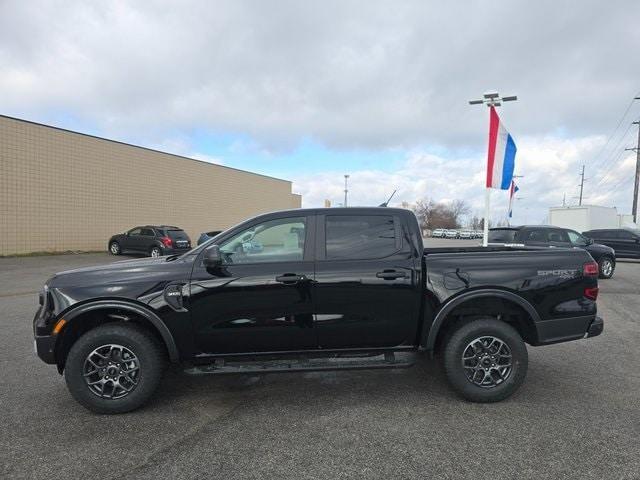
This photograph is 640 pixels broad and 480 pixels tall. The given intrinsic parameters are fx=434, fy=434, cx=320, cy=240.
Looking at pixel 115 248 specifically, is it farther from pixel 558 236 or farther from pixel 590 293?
pixel 590 293

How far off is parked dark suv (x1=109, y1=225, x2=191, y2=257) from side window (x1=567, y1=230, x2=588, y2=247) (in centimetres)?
1536

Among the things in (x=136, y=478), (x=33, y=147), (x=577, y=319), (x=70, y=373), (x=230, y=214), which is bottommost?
(x=136, y=478)

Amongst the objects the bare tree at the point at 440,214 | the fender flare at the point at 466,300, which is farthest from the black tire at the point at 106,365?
the bare tree at the point at 440,214

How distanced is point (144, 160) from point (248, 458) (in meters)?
26.0

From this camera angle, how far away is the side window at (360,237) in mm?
4160

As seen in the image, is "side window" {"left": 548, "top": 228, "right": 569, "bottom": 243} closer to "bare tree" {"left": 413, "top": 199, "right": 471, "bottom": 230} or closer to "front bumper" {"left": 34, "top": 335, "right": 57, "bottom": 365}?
"front bumper" {"left": 34, "top": 335, "right": 57, "bottom": 365}

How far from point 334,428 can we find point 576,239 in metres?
12.5

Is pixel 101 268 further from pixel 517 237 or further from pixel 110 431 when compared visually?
pixel 517 237

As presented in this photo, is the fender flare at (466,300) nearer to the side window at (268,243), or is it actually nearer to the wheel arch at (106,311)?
the side window at (268,243)

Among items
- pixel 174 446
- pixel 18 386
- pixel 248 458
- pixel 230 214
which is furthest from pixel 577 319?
pixel 230 214

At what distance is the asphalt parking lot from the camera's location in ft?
9.80

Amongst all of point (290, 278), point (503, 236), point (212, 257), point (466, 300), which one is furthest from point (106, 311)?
point (503, 236)

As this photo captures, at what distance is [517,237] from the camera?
520 inches

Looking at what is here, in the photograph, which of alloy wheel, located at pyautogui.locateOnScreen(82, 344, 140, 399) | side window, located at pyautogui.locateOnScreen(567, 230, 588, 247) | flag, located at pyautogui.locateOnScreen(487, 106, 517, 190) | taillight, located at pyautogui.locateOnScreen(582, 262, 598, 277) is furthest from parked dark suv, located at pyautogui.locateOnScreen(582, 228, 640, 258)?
alloy wheel, located at pyautogui.locateOnScreen(82, 344, 140, 399)
